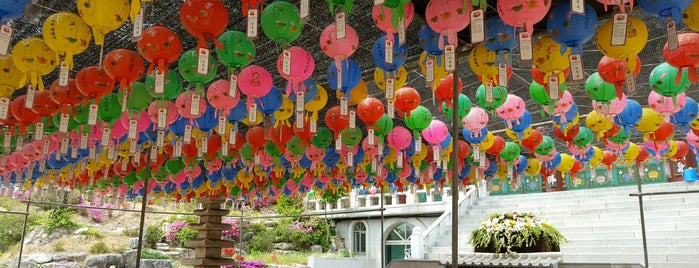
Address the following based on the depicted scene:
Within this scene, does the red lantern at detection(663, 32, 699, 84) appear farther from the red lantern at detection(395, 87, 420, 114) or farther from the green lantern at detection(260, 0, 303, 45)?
the green lantern at detection(260, 0, 303, 45)

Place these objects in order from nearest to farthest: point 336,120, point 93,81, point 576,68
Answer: point 576,68, point 93,81, point 336,120

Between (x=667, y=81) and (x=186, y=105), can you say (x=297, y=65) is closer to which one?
(x=186, y=105)

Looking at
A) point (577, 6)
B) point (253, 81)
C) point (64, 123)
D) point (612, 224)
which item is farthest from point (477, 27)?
point (612, 224)

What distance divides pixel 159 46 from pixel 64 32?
0.49m

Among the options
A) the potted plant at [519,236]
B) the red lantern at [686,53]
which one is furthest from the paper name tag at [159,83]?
the potted plant at [519,236]

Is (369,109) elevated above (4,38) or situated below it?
above

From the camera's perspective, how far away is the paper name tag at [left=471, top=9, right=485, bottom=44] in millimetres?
2342

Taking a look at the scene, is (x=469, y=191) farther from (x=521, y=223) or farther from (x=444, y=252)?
(x=521, y=223)

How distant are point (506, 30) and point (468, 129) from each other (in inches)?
78.2

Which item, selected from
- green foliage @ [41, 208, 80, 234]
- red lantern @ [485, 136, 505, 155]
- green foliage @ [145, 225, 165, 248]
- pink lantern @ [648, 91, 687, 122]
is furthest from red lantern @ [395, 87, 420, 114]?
green foliage @ [41, 208, 80, 234]

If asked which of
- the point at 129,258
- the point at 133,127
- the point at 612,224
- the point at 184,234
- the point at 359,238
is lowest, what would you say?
the point at 129,258

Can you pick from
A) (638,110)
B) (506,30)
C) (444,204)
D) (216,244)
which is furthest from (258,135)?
(444,204)

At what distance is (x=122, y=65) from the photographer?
10.6ft

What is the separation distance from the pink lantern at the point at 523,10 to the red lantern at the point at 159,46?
6.23 feet
